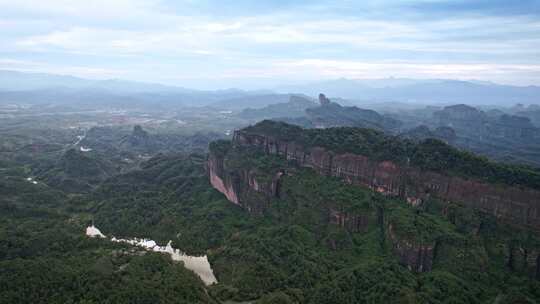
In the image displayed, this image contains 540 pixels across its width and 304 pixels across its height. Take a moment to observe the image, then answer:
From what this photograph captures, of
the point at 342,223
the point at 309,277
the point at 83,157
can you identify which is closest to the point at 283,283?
the point at 309,277

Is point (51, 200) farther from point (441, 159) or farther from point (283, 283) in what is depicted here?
point (441, 159)

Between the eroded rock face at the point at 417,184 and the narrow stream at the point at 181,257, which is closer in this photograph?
the eroded rock face at the point at 417,184

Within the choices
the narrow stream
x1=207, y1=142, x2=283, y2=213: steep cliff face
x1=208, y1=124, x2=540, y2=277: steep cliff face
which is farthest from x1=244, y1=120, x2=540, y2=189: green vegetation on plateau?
the narrow stream

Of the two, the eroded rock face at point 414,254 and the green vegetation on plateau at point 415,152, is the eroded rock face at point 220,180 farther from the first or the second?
the eroded rock face at point 414,254

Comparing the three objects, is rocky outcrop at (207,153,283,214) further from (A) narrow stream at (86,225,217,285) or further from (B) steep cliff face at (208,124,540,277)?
(A) narrow stream at (86,225,217,285)

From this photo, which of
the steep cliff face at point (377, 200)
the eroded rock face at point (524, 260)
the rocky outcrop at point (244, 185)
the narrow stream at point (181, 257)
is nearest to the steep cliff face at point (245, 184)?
the rocky outcrop at point (244, 185)

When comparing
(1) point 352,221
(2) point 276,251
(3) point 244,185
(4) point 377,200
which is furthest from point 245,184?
(4) point 377,200

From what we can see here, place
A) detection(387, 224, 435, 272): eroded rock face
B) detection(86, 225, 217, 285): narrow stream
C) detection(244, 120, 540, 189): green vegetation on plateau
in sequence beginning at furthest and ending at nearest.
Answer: detection(86, 225, 217, 285): narrow stream < detection(244, 120, 540, 189): green vegetation on plateau < detection(387, 224, 435, 272): eroded rock face

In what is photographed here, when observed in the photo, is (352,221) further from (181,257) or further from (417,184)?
(181,257)
